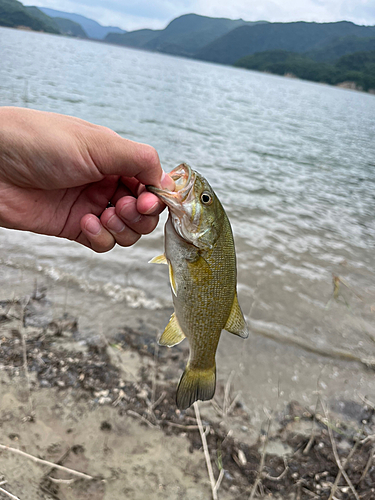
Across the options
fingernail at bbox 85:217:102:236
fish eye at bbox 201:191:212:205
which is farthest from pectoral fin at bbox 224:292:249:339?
fingernail at bbox 85:217:102:236

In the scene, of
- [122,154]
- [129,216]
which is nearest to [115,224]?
[129,216]

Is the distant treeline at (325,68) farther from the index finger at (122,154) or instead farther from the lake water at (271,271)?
the index finger at (122,154)

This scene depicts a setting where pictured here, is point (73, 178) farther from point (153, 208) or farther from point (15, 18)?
point (15, 18)

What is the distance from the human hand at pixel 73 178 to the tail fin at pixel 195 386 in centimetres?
123

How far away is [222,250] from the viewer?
2434 millimetres

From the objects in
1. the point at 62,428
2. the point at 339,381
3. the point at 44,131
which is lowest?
the point at 339,381

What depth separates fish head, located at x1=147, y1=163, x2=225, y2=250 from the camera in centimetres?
236

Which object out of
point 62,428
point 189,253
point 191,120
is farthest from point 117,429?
point 191,120

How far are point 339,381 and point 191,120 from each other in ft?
74.8

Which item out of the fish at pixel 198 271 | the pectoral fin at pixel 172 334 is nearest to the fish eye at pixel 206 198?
the fish at pixel 198 271

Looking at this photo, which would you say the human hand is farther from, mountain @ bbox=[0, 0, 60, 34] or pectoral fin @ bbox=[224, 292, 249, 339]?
mountain @ bbox=[0, 0, 60, 34]

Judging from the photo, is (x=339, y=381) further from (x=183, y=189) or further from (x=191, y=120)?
(x=191, y=120)

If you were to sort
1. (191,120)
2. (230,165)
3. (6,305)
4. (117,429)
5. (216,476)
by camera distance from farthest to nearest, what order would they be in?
(191,120) → (230,165) → (6,305) → (117,429) → (216,476)

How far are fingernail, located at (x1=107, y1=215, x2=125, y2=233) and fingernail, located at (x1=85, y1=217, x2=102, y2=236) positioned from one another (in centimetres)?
9
